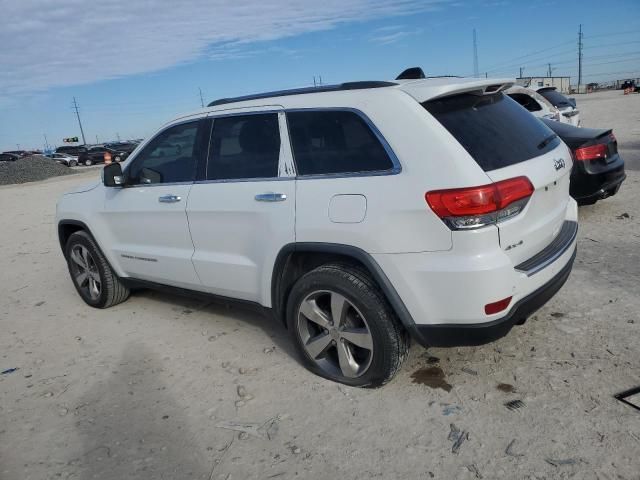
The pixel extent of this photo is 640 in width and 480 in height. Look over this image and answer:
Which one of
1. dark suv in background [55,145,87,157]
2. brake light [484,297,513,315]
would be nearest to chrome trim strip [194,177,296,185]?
brake light [484,297,513,315]

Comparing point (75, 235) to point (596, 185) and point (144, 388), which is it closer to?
point (144, 388)

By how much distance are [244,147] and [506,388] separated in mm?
2305

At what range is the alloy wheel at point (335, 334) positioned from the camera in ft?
9.96

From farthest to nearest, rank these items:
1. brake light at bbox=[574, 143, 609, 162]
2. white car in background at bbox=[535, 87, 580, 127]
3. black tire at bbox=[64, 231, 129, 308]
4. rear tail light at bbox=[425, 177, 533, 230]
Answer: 1. white car in background at bbox=[535, 87, 580, 127]
2. brake light at bbox=[574, 143, 609, 162]
3. black tire at bbox=[64, 231, 129, 308]
4. rear tail light at bbox=[425, 177, 533, 230]

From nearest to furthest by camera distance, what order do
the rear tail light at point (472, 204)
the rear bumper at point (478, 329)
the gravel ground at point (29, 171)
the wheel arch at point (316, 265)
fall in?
1. the rear tail light at point (472, 204)
2. the rear bumper at point (478, 329)
3. the wheel arch at point (316, 265)
4. the gravel ground at point (29, 171)

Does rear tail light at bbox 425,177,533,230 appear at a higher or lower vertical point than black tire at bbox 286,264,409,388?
higher

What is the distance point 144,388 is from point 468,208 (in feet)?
8.12

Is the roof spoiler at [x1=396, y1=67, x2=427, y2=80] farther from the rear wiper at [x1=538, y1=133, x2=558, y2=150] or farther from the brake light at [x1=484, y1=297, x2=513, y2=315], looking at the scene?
the brake light at [x1=484, y1=297, x2=513, y2=315]

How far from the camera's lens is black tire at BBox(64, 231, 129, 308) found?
4.85m

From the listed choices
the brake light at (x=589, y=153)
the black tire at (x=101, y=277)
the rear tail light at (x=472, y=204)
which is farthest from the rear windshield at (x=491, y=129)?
the black tire at (x=101, y=277)

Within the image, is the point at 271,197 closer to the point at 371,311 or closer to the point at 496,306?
the point at 371,311

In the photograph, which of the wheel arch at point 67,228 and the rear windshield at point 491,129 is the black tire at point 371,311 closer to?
the rear windshield at point 491,129

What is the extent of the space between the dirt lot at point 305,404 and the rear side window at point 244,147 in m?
1.36

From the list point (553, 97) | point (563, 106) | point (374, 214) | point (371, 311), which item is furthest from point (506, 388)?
point (553, 97)
